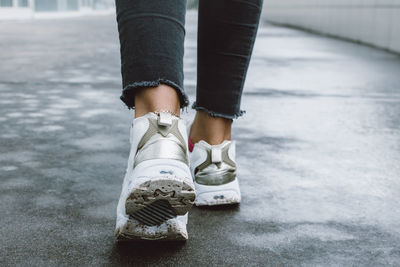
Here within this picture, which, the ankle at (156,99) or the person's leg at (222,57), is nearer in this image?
the ankle at (156,99)

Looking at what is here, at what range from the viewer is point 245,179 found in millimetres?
1453

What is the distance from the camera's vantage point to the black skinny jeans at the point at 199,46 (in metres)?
1.04

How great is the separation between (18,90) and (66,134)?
0.97 m

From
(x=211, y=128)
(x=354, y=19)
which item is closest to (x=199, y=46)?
(x=211, y=128)

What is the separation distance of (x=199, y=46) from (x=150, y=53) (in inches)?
8.2

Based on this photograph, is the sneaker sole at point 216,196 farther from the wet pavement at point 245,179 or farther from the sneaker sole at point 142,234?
the sneaker sole at point 142,234

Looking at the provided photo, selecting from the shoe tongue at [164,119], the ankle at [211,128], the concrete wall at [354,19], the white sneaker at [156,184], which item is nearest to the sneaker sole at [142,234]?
the white sneaker at [156,184]

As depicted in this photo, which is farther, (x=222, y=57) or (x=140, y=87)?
(x=222, y=57)

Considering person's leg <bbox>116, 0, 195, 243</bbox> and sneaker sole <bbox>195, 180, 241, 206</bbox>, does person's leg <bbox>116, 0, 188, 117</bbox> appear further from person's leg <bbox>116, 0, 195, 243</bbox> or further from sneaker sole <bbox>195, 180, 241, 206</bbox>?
sneaker sole <bbox>195, 180, 241, 206</bbox>

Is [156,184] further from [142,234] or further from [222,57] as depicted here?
[222,57]

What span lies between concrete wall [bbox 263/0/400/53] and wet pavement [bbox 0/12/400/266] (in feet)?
7.71

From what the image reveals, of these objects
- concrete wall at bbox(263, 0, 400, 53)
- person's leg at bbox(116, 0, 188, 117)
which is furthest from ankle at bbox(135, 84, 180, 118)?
concrete wall at bbox(263, 0, 400, 53)

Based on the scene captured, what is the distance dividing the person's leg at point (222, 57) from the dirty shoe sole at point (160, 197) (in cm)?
34

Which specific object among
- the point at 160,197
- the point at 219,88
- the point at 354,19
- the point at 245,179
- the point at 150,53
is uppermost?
the point at 150,53
